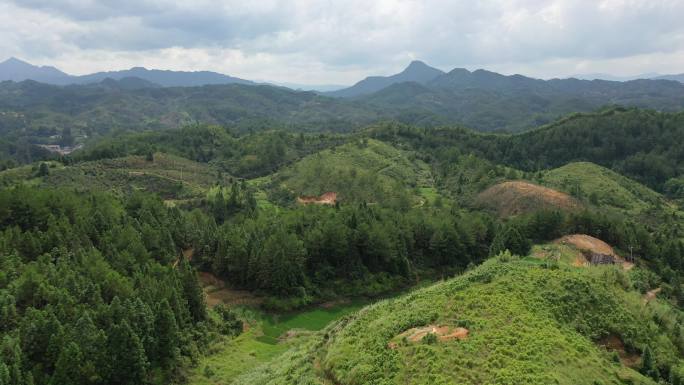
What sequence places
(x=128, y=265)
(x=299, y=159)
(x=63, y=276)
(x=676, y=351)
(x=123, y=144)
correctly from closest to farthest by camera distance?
1. (x=676, y=351)
2. (x=63, y=276)
3. (x=128, y=265)
4. (x=299, y=159)
5. (x=123, y=144)

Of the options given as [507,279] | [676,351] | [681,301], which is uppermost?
[507,279]

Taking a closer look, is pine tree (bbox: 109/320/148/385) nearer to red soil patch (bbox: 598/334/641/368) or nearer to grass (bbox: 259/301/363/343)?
grass (bbox: 259/301/363/343)

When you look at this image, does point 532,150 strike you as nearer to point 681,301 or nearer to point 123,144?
point 681,301

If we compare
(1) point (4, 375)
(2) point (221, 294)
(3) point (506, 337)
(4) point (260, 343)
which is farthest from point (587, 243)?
(1) point (4, 375)

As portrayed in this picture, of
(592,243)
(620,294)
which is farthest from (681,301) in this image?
(620,294)

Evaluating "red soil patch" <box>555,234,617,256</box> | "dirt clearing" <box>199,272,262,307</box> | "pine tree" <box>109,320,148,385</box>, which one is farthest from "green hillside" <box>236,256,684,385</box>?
"red soil patch" <box>555,234,617,256</box>

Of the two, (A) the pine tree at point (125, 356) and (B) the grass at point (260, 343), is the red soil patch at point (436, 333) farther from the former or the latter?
(A) the pine tree at point (125, 356)
